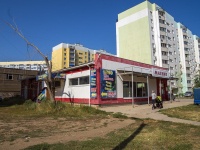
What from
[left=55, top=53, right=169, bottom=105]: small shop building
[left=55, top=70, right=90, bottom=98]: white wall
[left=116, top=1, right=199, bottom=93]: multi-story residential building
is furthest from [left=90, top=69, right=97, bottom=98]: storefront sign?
[left=116, top=1, right=199, bottom=93]: multi-story residential building

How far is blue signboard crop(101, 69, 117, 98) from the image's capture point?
18.2m

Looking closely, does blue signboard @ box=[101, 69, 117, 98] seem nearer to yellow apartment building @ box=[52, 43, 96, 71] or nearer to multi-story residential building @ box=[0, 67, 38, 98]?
multi-story residential building @ box=[0, 67, 38, 98]

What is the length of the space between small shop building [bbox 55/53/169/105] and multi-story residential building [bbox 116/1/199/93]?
4087 cm

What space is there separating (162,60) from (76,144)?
205 feet

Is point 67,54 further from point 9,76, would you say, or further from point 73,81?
point 73,81

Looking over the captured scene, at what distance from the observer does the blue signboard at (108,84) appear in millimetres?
18231

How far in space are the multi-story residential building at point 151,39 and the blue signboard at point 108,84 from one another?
145 ft

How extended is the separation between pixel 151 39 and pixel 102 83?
4851 centimetres

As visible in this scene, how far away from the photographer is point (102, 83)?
715 inches

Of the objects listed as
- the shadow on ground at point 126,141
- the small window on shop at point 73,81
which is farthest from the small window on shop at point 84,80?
the shadow on ground at point 126,141

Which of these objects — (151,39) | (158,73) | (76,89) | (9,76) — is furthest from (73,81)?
(151,39)

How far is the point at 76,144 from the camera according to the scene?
609 cm

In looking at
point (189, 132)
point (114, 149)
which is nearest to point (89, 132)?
point (114, 149)

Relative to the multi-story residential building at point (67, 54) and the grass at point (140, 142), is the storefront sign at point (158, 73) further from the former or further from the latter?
the multi-story residential building at point (67, 54)
